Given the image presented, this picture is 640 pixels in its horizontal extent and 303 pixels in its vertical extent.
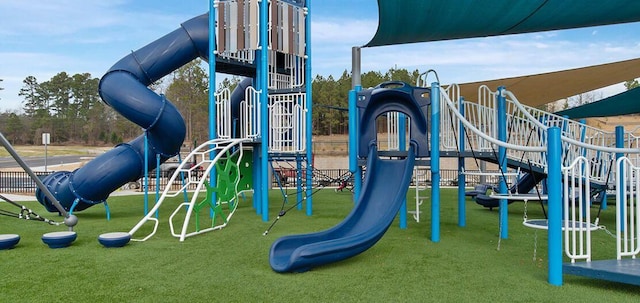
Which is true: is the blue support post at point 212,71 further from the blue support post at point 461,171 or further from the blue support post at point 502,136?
the blue support post at point 502,136

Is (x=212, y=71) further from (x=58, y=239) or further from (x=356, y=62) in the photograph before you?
(x=58, y=239)

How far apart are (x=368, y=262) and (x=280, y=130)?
210 inches

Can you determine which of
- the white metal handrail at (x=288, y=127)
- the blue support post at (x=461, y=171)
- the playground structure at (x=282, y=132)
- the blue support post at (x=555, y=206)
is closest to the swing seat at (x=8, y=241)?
the playground structure at (x=282, y=132)

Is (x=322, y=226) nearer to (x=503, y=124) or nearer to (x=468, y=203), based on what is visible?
(x=503, y=124)

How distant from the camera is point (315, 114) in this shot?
177ft

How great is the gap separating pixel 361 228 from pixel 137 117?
572 cm

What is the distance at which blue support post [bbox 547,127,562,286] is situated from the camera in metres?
4.96

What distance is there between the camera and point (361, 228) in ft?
22.0

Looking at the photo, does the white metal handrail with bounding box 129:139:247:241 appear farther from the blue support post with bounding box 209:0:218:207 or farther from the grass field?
the blue support post with bounding box 209:0:218:207

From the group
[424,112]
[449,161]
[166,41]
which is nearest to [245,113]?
[166,41]

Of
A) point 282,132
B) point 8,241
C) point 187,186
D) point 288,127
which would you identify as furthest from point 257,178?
point 8,241

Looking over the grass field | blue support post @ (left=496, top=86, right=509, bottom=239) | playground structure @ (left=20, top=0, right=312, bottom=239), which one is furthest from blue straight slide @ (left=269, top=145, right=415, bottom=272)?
playground structure @ (left=20, top=0, right=312, bottom=239)

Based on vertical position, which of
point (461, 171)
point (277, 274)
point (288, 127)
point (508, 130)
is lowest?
point (277, 274)

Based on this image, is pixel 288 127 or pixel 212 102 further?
pixel 288 127
